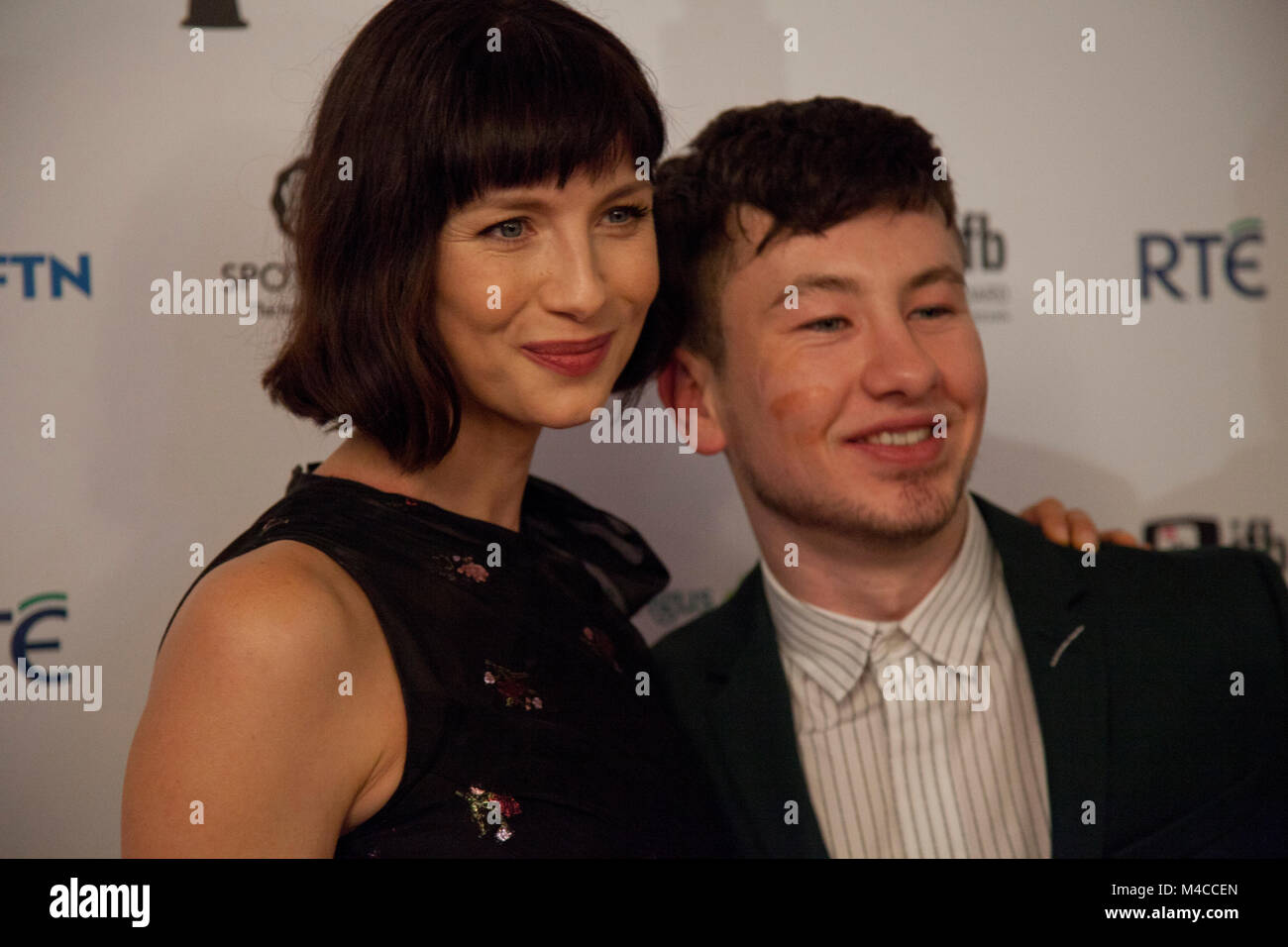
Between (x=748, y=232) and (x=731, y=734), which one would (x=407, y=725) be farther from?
(x=748, y=232)

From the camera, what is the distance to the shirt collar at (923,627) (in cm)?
188

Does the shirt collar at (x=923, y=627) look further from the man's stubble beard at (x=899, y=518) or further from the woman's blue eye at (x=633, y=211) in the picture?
the woman's blue eye at (x=633, y=211)

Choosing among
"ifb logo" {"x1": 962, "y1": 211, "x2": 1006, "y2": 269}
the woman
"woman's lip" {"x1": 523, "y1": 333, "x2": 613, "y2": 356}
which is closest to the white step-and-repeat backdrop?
"ifb logo" {"x1": 962, "y1": 211, "x2": 1006, "y2": 269}

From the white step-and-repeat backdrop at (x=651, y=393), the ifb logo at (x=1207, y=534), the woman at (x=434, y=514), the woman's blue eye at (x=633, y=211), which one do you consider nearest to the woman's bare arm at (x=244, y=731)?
the woman at (x=434, y=514)

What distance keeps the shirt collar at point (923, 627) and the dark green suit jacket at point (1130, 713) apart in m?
0.06

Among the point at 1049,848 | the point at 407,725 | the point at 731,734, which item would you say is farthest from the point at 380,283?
the point at 1049,848

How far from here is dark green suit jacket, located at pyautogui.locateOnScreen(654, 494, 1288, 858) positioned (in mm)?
1720

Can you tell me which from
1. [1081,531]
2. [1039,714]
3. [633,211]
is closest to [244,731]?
[633,211]

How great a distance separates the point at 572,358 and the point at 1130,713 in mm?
977

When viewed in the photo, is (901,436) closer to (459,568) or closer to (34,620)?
(459,568)

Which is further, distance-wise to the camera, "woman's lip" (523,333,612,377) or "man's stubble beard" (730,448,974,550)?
"man's stubble beard" (730,448,974,550)

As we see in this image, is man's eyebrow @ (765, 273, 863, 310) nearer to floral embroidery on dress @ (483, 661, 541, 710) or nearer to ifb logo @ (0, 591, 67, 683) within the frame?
floral embroidery on dress @ (483, 661, 541, 710)

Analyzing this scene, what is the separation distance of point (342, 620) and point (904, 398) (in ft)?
3.07

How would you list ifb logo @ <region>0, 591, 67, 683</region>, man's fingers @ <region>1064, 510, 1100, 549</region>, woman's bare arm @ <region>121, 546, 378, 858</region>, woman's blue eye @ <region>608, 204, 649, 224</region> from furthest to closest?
1. ifb logo @ <region>0, 591, 67, 683</region>
2. man's fingers @ <region>1064, 510, 1100, 549</region>
3. woman's blue eye @ <region>608, 204, 649, 224</region>
4. woman's bare arm @ <region>121, 546, 378, 858</region>
